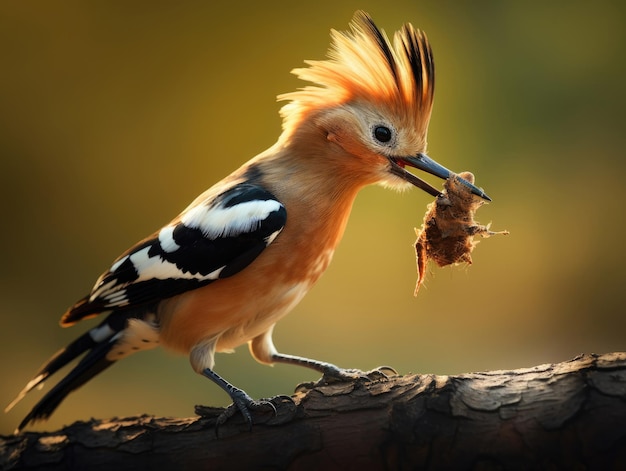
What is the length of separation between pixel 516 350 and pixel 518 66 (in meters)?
1.30

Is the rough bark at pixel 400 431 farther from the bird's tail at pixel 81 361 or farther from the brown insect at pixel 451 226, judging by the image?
the brown insect at pixel 451 226

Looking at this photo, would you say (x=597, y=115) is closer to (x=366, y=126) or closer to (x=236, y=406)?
(x=366, y=126)

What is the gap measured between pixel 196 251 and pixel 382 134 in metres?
0.58

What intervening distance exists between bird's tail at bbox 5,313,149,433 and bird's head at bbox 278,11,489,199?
2.37 ft

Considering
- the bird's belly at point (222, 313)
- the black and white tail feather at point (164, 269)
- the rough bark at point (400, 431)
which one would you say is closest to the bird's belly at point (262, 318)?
the bird's belly at point (222, 313)

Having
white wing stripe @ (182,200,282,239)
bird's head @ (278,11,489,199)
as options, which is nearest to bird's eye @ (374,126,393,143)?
bird's head @ (278,11,489,199)

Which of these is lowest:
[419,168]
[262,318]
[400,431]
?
[400,431]

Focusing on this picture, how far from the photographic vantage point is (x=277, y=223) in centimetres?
188

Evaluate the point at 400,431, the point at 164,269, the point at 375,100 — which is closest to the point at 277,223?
the point at 164,269

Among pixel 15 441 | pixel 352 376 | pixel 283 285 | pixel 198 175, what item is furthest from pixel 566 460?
pixel 198 175

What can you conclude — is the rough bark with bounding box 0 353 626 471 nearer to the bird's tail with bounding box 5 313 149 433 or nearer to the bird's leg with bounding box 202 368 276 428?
the bird's leg with bounding box 202 368 276 428

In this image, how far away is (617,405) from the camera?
1.42 m

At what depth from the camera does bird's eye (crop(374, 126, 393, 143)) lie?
78.2 inches

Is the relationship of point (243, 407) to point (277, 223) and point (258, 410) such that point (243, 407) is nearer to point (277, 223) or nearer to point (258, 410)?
point (258, 410)
